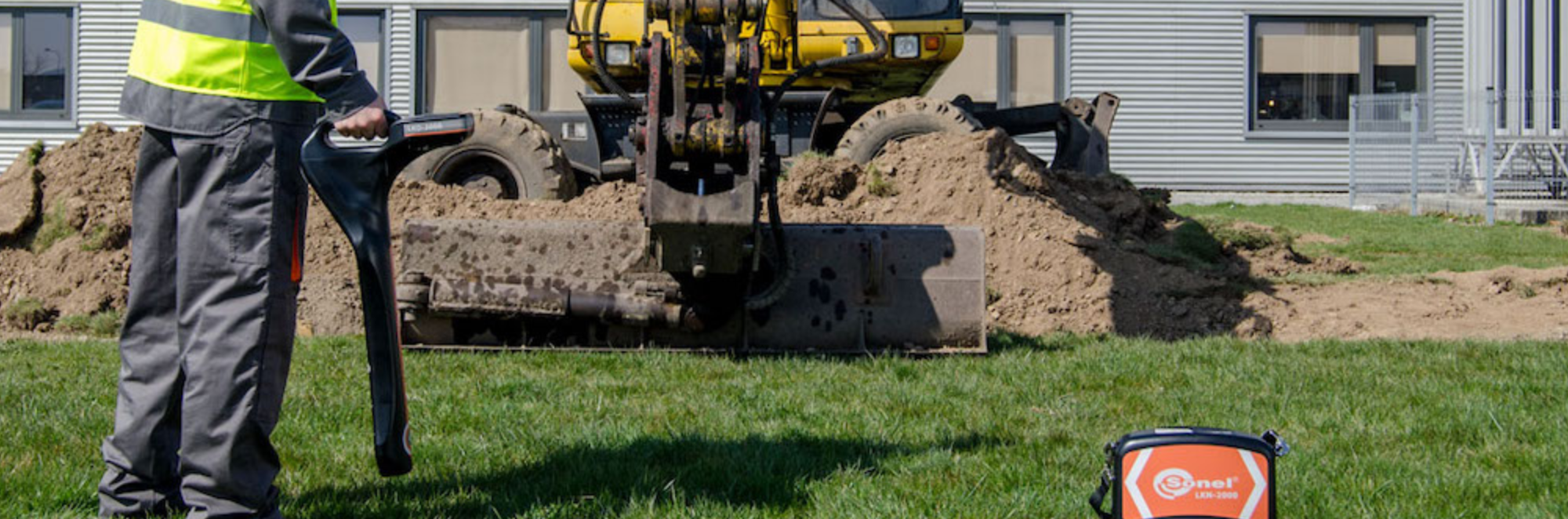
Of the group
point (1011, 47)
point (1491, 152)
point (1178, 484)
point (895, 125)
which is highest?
point (1011, 47)

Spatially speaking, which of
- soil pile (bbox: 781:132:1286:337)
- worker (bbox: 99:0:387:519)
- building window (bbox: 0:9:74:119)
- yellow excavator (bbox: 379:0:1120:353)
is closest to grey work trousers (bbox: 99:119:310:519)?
worker (bbox: 99:0:387:519)

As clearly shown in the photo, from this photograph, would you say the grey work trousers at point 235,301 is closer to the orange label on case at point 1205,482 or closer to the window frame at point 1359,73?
the orange label on case at point 1205,482

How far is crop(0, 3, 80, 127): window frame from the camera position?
19.7 metres

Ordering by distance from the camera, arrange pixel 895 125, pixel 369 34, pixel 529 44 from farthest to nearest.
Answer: pixel 369 34 → pixel 529 44 → pixel 895 125

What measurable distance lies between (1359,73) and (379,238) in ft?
61.8

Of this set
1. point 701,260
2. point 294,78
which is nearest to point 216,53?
point 294,78

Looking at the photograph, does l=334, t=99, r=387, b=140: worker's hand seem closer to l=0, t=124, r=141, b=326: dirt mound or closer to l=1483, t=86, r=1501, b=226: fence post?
l=0, t=124, r=141, b=326: dirt mound

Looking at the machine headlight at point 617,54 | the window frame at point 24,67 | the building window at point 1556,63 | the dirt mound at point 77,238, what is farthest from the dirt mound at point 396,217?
the building window at point 1556,63

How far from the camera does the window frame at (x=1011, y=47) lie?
19297 mm

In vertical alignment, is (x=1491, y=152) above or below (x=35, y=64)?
below

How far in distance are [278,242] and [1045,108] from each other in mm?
9479

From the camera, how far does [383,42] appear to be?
1947 centimetres

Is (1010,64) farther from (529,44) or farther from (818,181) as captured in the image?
(818,181)

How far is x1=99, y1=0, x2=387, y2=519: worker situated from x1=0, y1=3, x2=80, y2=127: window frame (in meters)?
18.2
